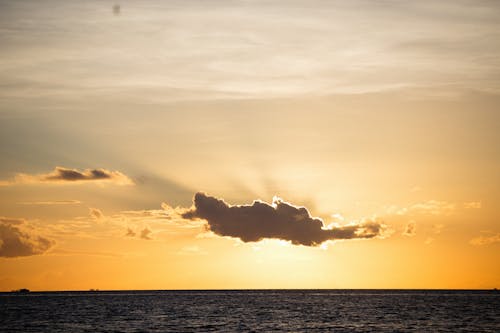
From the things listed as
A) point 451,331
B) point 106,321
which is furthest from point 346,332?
point 106,321

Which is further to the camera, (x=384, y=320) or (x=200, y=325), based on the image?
(x=384, y=320)

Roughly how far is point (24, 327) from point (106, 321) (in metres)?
19.9

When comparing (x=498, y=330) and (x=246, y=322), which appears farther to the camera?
(x=246, y=322)

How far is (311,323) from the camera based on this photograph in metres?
144

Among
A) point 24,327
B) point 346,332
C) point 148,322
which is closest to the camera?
point 346,332

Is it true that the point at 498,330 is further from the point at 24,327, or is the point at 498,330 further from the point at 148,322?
the point at 24,327

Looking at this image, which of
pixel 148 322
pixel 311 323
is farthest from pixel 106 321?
pixel 311 323

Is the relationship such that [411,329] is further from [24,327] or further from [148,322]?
[24,327]

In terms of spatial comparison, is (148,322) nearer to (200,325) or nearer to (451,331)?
(200,325)

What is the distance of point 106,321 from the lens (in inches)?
6009

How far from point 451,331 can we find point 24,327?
83.8 m

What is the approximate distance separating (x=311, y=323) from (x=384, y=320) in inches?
786

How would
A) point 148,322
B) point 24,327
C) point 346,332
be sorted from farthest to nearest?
point 148,322
point 24,327
point 346,332

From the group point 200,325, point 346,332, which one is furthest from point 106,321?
point 346,332
